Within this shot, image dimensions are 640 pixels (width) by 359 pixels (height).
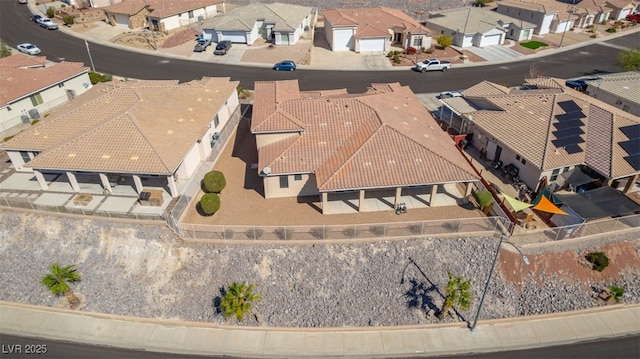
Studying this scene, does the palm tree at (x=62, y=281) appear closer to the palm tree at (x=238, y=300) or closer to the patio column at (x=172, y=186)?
the patio column at (x=172, y=186)

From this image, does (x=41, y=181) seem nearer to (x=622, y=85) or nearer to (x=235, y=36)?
(x=235, y=36)

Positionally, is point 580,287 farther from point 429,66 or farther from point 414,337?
point 429,66

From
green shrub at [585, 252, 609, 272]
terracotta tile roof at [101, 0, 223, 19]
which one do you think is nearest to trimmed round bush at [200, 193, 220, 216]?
green shrub at [585, 252, 609, 272]

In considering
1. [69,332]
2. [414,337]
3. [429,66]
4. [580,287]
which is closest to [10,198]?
[69,332]

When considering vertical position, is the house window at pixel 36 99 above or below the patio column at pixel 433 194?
above

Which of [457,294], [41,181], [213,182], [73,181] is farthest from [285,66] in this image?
[457,294]

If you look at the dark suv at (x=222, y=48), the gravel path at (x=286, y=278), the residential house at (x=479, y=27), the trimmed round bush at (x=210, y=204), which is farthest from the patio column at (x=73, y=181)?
the residential house at (x=479, y=27)

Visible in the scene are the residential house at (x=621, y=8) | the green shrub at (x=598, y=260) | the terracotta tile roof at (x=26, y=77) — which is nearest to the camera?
Result: the green shrub at (x=598, y=260)
